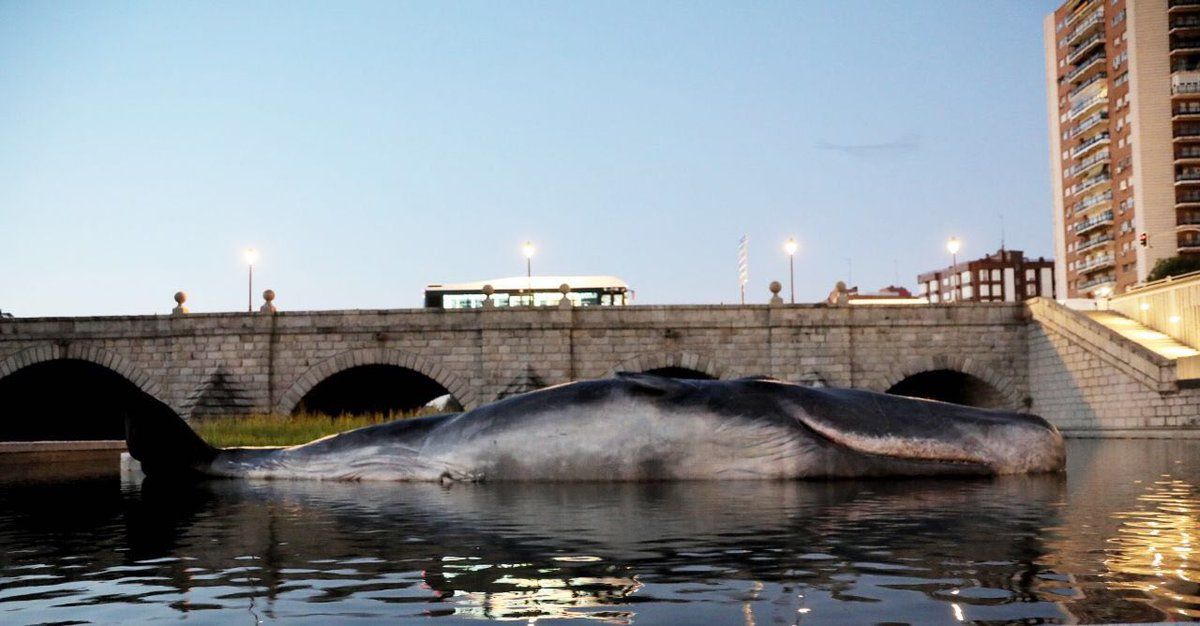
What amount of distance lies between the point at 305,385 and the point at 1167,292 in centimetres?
3099

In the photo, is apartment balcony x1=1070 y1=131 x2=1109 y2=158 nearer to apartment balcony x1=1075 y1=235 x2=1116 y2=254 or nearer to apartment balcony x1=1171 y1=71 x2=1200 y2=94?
apartment balcony x1=1075 y1=235 x2=1116 y2=254

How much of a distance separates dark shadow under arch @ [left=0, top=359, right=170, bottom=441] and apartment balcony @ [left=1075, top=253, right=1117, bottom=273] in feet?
224

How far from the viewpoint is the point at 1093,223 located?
85625 millimetres

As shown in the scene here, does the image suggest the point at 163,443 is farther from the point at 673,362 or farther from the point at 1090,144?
the point at 1090,144

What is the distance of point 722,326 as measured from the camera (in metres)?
40.7

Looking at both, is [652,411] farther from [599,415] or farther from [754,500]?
[754,500]

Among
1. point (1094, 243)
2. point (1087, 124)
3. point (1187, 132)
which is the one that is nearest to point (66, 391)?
point (1187, 132)

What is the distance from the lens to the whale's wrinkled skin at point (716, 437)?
10.6m

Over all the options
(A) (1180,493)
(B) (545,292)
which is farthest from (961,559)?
(B) (545,292)

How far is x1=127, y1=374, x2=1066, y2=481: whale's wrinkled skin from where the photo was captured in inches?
419

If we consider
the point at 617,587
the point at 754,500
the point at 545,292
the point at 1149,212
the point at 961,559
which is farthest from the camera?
the point at 1149,212

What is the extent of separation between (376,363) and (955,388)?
23.3 meters

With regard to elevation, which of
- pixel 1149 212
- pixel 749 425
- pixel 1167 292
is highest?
pixel 1149 212

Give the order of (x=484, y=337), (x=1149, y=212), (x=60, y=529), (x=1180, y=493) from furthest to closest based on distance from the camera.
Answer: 1. (x=1149, y=212)
2. (x=484, y=337)
3. (x=1180, y=493)
4. (x=60, y=529)
